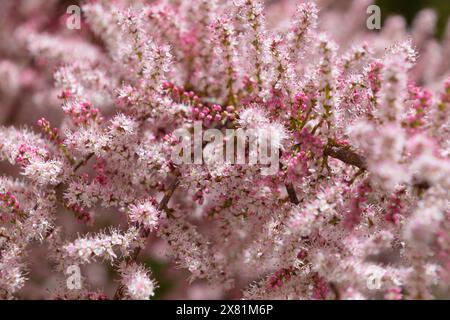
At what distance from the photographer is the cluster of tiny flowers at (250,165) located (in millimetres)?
1628

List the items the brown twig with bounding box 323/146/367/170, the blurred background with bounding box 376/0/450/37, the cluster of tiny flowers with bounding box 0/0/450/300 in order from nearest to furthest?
the cluster of tiny flowers with bounding box 0/0/450/300 → the brown twig with bounding box 323/146/367/170 → the blurred background with bounding box 376/0/450/37

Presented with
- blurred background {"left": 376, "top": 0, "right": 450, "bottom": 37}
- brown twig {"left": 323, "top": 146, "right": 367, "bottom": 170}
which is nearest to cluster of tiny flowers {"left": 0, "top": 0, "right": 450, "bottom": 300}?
brown twig {"left": 323, "top": 146, "right": 367, "bottom": 170}

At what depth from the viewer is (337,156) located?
1.86 meters

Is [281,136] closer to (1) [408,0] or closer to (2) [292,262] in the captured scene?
(2) [292,262]

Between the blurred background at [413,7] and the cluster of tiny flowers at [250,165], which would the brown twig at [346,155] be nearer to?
the cluster of tiny flowers at [250,165]

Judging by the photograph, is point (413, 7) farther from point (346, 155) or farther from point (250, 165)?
point (250, 165)

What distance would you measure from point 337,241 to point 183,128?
63 cm

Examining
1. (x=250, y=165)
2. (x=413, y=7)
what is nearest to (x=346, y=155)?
(x=250, y=165)

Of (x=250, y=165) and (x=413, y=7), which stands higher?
(x=413, y=7)

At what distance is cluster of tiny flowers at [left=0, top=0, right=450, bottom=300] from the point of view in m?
1.63

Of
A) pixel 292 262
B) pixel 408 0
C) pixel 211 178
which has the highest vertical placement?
pixel 408 0

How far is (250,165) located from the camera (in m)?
1.86

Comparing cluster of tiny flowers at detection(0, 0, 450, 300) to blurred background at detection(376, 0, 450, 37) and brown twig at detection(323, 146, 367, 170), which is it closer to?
brown twig at detection(323, 146, 367, 170)
